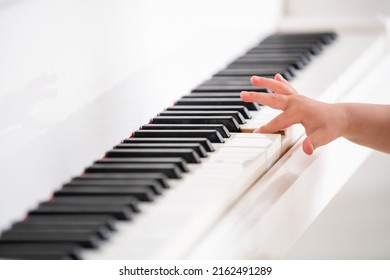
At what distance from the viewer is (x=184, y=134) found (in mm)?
1684

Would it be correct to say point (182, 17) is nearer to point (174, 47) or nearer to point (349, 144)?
point (174, 47)

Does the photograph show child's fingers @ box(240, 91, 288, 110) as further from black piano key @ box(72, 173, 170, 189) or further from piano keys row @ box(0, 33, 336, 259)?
black piano key @ box(72, 173, 170, 189)

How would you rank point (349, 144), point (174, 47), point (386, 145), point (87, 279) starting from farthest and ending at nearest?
point (174, 47)
point (349, 144)
point (386, 145)
point (87, 279)

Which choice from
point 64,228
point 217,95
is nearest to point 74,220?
point 64,228

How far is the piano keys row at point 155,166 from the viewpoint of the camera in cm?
123

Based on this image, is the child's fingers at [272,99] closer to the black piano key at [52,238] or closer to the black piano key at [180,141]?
the black piano key at [180,141]

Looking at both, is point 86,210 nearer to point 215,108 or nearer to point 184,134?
point 184,134

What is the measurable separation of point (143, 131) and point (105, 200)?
1.28ft

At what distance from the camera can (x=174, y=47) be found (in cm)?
247

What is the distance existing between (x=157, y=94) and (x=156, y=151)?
46cm

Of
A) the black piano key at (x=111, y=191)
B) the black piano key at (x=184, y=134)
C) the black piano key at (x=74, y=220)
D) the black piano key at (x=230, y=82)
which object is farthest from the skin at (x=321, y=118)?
the black piano key at (x=74, y=220)

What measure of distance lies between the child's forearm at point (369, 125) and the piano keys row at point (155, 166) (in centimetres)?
16

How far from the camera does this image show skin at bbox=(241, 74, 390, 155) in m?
1.73

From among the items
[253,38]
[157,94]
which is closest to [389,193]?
[253,38]
